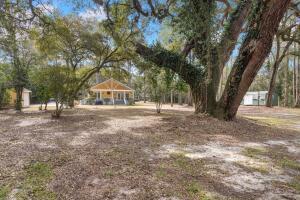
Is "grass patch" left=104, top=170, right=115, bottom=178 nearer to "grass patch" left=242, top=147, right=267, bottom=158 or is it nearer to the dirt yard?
the dirt yard

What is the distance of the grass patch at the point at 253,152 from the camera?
5.37 m

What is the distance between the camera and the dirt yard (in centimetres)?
Answer: 332

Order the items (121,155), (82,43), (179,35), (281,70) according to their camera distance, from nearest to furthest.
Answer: (121,155), (179,35), (82,43), (281,70)

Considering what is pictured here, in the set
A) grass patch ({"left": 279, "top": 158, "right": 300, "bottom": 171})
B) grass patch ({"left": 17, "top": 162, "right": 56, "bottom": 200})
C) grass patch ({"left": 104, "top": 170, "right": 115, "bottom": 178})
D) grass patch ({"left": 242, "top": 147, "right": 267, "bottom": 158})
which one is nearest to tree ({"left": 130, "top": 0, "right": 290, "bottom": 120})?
grass patch ({"left": 242, "top": 147, "right": 267, "bottom": 158})

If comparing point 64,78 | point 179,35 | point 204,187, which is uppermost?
point 179,35

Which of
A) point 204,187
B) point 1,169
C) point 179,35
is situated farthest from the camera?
point 179,35

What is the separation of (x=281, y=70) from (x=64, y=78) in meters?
33.8

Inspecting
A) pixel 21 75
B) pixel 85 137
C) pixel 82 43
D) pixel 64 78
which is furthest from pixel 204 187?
pixel 21 75

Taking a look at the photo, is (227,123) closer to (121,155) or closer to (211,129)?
(211,129)

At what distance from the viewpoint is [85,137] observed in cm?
691

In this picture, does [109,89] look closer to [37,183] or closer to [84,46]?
[84,46]

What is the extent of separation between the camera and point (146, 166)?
4.36 meters

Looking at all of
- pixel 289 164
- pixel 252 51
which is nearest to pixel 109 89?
pixel 252 51

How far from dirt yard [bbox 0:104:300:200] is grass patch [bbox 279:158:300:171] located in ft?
0.06
